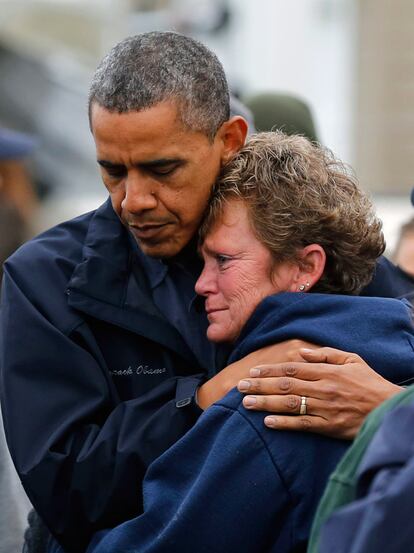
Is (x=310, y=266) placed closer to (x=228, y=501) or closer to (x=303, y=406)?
(x=303, y=406)

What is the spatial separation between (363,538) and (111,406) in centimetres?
109

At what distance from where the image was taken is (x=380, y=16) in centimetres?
1250

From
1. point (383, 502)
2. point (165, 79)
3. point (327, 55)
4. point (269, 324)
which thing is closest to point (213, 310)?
point (269, 324)

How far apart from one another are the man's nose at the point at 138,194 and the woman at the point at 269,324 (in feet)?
0.48

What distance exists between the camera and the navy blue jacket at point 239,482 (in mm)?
2318

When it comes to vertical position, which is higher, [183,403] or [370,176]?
[183,403]

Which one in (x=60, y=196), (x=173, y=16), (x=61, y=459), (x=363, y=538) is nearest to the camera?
(x=363, y=538)

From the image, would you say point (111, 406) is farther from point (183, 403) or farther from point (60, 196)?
point (60, 196)

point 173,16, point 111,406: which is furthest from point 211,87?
point 173,16

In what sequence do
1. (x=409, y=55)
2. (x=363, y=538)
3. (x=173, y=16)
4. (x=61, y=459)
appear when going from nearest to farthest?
(x=363, y=538), (x=61, y=459), (x=409, y=55), (x=173, y=16)

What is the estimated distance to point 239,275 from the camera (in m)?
2.64

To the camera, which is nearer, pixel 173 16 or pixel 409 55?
pixel 409 55

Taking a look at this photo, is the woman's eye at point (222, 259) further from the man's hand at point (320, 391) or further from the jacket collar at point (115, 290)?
the man's hand at point (320, 391)

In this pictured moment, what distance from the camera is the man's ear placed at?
8.97ft
